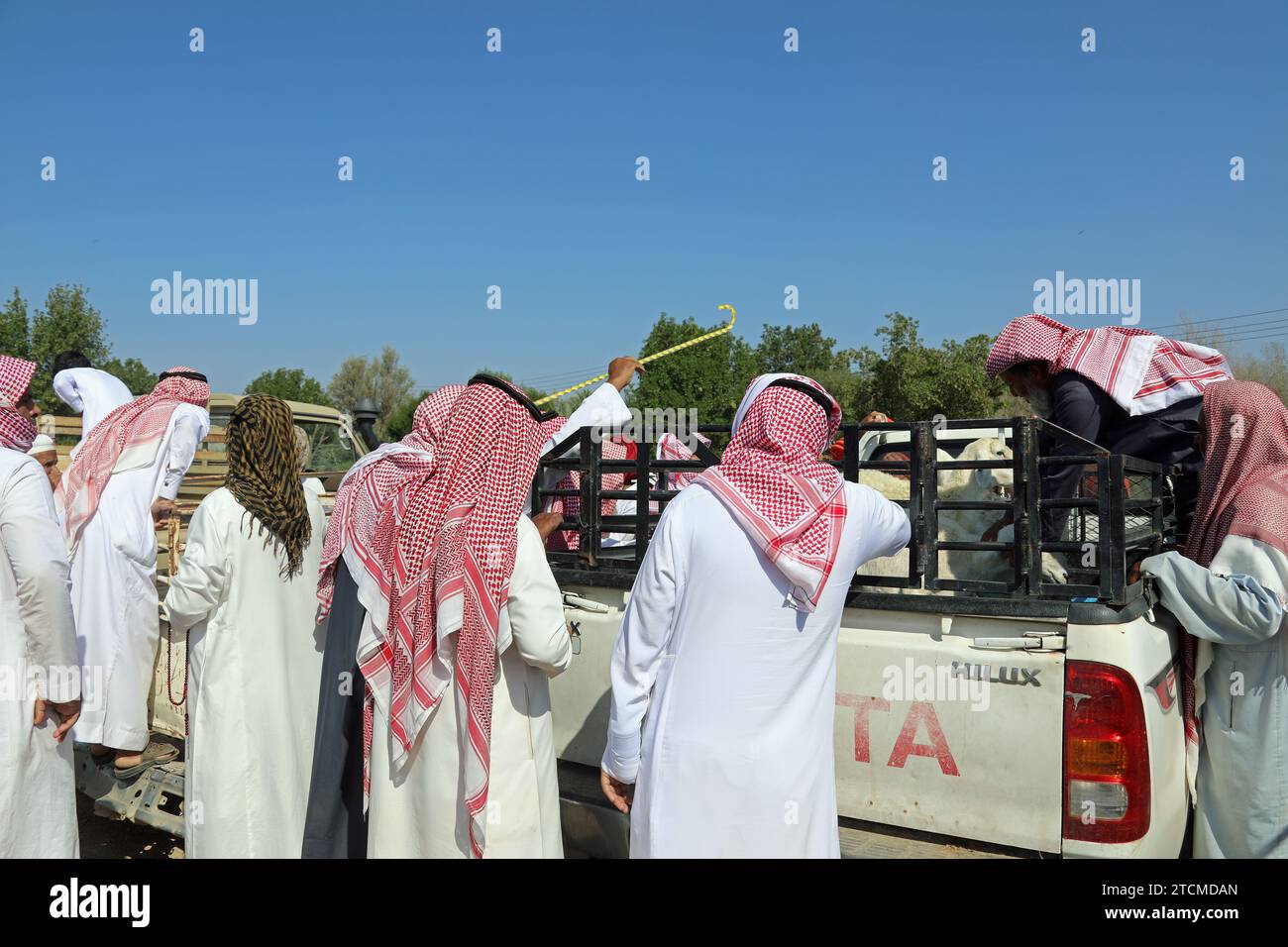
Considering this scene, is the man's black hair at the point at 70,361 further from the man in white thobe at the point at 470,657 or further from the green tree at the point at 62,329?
the green tree at the point at 62,329

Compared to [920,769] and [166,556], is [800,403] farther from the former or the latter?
[166,556]

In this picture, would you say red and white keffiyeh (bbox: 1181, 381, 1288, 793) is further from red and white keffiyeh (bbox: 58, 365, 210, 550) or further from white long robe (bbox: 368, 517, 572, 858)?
red and white keffiyeh (bbox: 58, 365, 210, 550)

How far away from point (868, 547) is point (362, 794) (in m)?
1.84

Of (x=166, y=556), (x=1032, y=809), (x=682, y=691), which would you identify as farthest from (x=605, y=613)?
(x=166, y=556)

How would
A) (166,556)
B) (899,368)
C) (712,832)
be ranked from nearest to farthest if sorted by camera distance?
(712,832), (166,556), (899,368)

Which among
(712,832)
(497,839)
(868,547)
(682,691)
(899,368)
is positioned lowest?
(497,839)

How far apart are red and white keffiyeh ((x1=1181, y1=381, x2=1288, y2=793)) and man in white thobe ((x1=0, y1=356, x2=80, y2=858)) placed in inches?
136

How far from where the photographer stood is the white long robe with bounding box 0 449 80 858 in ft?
9.45

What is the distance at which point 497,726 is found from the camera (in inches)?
111

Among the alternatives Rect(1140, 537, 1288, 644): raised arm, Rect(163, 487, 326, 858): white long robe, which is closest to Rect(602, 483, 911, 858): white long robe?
Rect(1140, 537, 1288, 644): raised arm

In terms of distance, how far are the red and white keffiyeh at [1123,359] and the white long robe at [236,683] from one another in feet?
9.88

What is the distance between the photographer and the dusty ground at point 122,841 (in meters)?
4.77

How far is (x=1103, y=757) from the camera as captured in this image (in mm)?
2508

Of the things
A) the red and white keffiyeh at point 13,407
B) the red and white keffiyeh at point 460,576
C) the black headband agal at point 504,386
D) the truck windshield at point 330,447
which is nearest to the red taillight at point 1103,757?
the red and white keffiyeh at point 460,576
